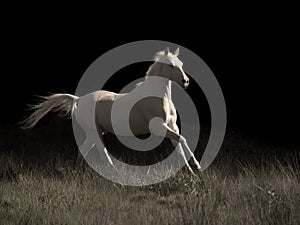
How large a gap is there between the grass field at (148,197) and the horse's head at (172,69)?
946 millimetres

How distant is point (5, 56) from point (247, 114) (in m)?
4.66

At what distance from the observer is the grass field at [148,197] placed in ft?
12.3

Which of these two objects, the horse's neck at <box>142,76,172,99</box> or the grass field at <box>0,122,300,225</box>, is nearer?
the grass field at <box>0,122,300,225</box>

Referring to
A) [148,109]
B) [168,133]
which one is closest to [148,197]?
[168,133]

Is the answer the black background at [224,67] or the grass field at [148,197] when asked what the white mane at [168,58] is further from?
the black background at [224,67]

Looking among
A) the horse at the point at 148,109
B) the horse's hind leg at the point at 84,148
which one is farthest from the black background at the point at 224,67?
the horse's hind leg at the point at 84,148

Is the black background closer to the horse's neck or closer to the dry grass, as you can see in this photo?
the horse's neck

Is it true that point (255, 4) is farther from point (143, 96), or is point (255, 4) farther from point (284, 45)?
point (143, 96)

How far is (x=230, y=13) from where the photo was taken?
920 cm

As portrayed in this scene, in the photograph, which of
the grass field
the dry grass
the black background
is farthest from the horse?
the black background

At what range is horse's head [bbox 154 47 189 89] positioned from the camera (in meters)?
5.62

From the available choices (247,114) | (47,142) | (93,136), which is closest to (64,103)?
(93,136)

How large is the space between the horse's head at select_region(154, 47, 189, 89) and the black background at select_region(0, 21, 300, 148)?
99.8 inches

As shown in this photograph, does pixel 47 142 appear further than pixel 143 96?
Yes
